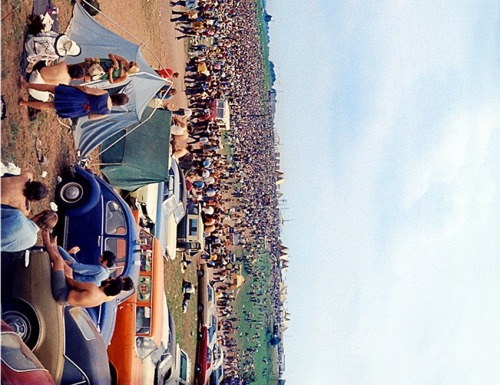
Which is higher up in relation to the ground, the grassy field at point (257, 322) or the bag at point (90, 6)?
the bag at point (90, 6)

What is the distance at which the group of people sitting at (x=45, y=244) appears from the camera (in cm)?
718

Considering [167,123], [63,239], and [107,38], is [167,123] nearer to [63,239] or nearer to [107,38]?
[107,38]

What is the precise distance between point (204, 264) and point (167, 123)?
41.5 ft

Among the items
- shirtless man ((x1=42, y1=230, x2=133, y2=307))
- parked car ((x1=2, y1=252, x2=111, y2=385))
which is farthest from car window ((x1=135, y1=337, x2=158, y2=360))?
parked car ((x1=2, y1=252, x2=111, y2=385))

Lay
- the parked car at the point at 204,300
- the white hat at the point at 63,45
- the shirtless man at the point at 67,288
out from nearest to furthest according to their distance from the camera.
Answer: the shirtless man at the point at 67,288 → the white hat at the point at 63,45 → the parked car at the point at 204,300

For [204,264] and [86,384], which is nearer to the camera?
[86,384]

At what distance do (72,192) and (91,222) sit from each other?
741 mm

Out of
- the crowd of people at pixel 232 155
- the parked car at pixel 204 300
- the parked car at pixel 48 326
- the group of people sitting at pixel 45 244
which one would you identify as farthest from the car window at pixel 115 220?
the parked car at pixel 204 300

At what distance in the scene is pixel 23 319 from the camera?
24.0 ft

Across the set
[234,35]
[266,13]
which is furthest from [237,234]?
[266,13]

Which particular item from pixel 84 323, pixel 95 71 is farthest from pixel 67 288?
pixel 95 71

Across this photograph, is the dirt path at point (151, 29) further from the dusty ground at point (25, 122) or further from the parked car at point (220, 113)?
the parked car at point (220, 113)

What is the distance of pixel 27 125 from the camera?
9766 mm

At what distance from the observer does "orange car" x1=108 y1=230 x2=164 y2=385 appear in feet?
37.1
